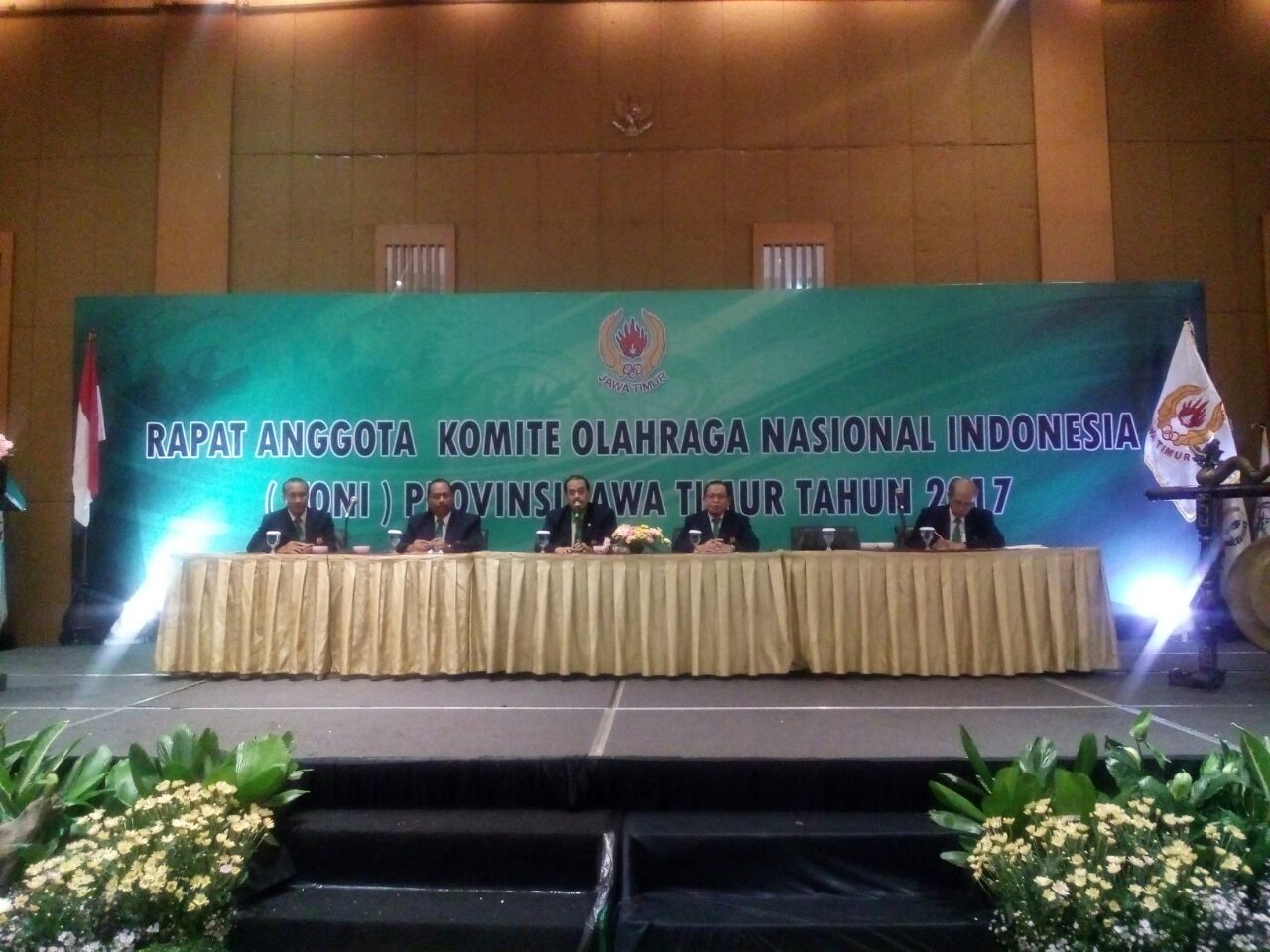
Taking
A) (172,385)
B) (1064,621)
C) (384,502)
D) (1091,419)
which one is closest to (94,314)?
(172,385)

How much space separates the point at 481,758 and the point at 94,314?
4.73m

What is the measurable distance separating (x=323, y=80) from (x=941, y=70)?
4.30m

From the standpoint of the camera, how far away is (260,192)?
6.27 metres

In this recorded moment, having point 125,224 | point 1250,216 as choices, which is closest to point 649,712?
point 125,224

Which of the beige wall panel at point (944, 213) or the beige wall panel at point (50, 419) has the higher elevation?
the beige wall panel at point (944, 213)

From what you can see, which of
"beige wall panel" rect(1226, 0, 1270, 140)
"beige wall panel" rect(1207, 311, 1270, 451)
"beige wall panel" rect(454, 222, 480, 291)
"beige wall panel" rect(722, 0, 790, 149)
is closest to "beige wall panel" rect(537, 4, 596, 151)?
"beige wall panel" rect(454, 222, 480, 291)

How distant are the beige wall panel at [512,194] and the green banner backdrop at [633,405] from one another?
902mm

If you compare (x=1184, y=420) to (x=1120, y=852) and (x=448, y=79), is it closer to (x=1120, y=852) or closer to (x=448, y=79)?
(x=1120, y=852)

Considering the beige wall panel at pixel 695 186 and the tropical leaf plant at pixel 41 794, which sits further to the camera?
the beige wall panel at pixel 695 186

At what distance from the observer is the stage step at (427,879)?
7.04 ft

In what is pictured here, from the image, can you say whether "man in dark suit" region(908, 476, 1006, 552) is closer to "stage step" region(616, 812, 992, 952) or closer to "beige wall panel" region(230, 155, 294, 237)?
"stage step" region(616, 812, 992, 952)

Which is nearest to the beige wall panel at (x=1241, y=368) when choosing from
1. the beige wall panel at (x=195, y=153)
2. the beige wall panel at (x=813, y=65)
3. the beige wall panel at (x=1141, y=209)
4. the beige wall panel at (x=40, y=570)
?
the beige wall panel at (x=1141, y=209)

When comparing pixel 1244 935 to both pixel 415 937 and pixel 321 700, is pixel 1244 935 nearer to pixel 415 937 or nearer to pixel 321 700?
pixel 415 937

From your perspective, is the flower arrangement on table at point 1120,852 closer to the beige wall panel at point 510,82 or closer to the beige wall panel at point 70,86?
the beige wall panel at point 510,82
